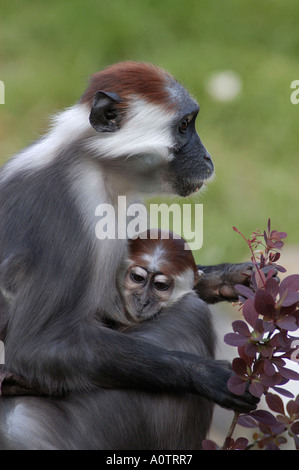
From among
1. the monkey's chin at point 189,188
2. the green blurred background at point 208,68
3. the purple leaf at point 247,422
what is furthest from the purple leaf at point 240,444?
the green blurred background at point 208,68

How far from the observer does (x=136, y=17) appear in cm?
1398

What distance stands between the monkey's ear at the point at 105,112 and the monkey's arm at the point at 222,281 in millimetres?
1201

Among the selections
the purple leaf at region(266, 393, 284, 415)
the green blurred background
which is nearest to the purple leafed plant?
the purple leaf at region(266, 393, 284, 415)

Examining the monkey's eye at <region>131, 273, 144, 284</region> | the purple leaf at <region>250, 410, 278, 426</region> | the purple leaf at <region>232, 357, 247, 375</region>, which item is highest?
the monkey's eye at <region>131, 273, 144, 284</region>

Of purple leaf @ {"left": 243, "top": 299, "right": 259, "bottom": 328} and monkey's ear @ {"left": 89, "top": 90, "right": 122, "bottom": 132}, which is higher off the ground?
monkey's ear @ {"left": 89, "top": 90, "right": 122, "bottom": 132}

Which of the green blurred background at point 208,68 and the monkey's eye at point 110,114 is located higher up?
the green blurred background at point 208,68

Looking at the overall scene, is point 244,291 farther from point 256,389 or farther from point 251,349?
point 256,389

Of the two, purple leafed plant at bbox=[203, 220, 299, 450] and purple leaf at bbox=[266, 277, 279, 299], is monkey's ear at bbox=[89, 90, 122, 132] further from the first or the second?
purple leaf at bbox=[266, 277, 279, 299]

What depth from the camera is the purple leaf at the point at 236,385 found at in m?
4.37

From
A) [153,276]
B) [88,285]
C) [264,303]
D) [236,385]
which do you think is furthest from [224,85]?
[264,303]

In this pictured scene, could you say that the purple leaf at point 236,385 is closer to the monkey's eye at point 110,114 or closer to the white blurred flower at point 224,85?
the monkey's eye at point 110,114

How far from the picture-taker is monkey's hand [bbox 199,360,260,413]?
462 centimetres

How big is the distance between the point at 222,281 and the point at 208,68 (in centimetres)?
756

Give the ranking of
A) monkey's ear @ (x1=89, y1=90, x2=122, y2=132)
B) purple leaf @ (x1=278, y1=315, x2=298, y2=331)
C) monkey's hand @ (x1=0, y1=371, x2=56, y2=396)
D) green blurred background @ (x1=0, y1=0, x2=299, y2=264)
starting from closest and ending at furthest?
purple leaf @ (x1=278, y1=315, x2=298, y2=331), monkey's hand @ (x1=0, y1=371, x2=56, y2=396), monkey's ear @ (x1=89, y1=90, x2=122, y2=132), green blurred background @ (x1=0, y1=0, x2=299, y2=264)
